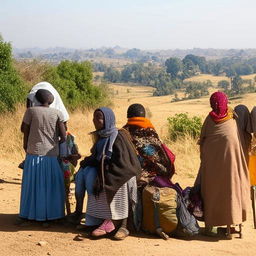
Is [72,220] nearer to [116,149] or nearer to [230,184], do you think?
[116,149]

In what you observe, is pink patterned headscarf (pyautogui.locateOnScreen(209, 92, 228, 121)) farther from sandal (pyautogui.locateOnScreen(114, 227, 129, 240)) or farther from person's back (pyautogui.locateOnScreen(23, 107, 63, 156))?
person's back (pyautogui.locateOnScreen(23, 107, 63, 156))

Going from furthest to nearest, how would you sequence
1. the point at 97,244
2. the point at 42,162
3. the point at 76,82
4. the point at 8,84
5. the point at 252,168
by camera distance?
the point at 76,82 → the point at 8,84 → the point at 252,168 → the point at 42,162 → the point at 97,244

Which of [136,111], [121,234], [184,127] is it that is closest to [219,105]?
[136,111]

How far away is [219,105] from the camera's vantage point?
5047mm

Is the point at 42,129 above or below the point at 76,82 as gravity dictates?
below

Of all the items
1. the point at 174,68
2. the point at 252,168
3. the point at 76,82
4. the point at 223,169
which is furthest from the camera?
the point at 174,68

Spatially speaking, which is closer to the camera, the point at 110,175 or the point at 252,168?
the point at 110,175

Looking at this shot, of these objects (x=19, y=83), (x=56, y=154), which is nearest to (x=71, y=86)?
(x=19, y=83)

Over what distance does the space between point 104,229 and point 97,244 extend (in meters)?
0.18

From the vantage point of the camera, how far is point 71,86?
21.3 m

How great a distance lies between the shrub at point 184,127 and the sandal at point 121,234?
7673 mm

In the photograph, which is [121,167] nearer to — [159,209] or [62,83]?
[159,209]

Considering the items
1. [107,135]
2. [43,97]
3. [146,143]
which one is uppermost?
[43,97]

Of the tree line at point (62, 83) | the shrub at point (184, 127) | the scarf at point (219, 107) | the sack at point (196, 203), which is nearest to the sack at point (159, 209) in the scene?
the sack at point (196, 203)
